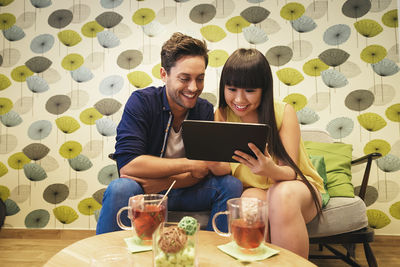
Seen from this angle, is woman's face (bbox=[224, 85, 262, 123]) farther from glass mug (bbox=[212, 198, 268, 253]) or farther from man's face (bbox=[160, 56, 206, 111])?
glass mug (bbox=[212, 198, 268, 253])

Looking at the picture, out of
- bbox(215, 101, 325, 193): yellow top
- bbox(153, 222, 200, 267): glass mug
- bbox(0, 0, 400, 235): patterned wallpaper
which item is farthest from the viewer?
bbox(0, 0, 400, 235): patterned wallpaper

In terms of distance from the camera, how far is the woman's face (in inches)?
55.6

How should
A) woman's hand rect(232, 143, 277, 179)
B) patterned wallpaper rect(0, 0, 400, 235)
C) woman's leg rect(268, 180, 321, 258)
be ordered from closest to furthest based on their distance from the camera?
woman's leg rect(268, 180, 321, 258), woman's hand rect(232, 143, 277, 179), patterned wallpaper rect(0, 0, 400, 235)

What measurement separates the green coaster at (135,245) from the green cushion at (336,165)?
113 cm

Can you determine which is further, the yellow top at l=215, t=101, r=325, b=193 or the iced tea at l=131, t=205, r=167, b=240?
the yellow top at l=215, t=101, r=325, b=193

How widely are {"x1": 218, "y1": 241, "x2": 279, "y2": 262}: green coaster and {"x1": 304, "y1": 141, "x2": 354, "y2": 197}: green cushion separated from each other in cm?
92

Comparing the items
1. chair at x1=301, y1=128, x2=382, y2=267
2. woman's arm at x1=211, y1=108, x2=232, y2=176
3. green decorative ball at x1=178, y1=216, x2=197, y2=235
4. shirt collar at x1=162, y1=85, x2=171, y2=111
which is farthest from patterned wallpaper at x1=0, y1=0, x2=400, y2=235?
green decorative ball at x1=178, y1=216, x2=197, y2=235

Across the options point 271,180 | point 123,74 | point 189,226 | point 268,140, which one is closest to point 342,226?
point 271,180

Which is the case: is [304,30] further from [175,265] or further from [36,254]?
[36,254]

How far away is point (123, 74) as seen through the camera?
243 cm

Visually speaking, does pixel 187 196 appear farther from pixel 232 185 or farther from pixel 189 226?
pixel 189 226

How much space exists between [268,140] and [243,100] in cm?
22

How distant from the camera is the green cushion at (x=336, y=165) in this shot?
1.59 metres

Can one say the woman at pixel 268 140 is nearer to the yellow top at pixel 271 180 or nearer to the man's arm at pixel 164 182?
the yellow top at pixel 271 180
